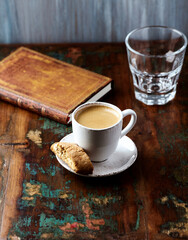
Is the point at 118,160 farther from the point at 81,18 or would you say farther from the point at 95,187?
the point at 81,18

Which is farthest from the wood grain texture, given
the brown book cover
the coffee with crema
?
the coffee with crema

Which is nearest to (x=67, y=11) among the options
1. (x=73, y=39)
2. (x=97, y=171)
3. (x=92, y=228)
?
(x=73, y=39)

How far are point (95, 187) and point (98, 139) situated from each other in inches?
4.2

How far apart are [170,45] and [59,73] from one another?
0.35 metres

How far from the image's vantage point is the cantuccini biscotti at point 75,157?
0.89m

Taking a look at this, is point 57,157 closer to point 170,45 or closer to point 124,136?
point 124,136

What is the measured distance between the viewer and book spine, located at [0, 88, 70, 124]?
1081 mm

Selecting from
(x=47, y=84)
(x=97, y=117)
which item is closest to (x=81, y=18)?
(x=47, y=84)

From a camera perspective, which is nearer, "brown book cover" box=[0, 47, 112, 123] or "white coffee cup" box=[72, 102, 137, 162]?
"white coffee cup" box=[72, 102, 137, 162]

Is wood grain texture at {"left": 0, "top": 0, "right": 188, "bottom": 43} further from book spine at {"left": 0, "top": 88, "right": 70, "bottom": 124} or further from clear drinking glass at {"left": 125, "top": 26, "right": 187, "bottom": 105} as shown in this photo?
book spine at {"left": 0, "top": 88, "right": 70, "bottom": 124}

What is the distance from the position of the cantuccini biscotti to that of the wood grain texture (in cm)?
71

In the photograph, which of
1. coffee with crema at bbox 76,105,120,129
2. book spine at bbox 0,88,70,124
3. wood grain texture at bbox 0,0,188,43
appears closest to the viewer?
coffee with crema at bbox 76,105,120,129

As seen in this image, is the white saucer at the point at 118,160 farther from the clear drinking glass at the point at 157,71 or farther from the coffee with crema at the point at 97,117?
the clear drinking glass at the point at 157,71

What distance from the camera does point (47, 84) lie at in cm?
118
